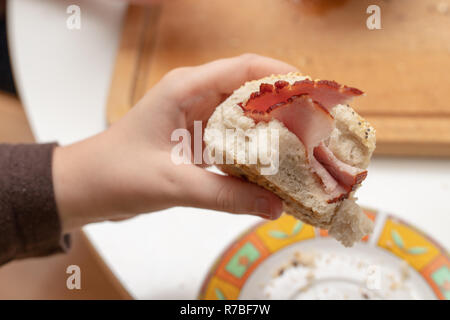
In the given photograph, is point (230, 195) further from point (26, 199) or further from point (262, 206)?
point (26, 199)

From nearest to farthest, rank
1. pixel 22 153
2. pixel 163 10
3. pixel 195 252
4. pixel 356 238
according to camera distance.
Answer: pixel 356 238, pixel 22 153, pixel 195 252, pixel 163 10

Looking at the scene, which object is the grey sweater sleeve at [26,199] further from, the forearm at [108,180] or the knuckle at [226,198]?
the knuckle at [226,198]

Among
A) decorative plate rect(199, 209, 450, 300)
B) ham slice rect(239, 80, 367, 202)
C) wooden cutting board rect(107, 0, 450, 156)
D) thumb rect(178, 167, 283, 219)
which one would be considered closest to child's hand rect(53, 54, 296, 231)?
thumb rect(178, 167, 283, 219)

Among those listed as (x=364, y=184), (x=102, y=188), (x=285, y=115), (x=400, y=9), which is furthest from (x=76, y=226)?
(x=400, y=9)

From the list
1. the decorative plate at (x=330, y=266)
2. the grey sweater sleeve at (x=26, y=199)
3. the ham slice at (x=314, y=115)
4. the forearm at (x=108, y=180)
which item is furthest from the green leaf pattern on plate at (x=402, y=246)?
the grey sweater sleeve at (x=26, y=199)

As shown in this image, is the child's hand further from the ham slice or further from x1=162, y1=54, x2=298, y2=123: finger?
the ham slice

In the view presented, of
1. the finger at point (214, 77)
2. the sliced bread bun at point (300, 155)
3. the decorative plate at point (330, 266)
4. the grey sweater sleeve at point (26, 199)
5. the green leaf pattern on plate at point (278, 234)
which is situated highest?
the finger at point (214, 77)
